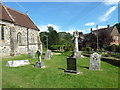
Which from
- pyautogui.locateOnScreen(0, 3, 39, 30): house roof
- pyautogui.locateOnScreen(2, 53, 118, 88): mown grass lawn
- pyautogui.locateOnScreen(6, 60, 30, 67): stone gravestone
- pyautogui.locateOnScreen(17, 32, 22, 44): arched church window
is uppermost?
pyautogui.locateOnScreen(0, 3, 39, 30): house roof

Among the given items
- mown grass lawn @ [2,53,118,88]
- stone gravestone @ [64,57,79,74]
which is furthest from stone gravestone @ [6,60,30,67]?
stone gravestone @ [64,57,79,74]

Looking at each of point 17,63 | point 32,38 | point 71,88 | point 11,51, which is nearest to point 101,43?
point 32,38

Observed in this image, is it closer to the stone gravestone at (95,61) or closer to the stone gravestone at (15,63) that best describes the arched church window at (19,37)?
the stone gravestone at (15,63)

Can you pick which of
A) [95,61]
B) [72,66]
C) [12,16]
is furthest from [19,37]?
[95,61]

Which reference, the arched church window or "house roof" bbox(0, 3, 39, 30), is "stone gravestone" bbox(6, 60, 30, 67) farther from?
the arched church window

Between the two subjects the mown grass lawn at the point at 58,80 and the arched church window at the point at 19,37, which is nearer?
the mown grass lawn at the point at 58,80

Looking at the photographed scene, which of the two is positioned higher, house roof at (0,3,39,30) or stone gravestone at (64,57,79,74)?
house roof at (0,3,39,30)

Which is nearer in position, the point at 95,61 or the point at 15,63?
the point at 95,61

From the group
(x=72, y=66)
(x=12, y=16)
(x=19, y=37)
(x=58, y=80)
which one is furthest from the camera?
(x=19, y=37)

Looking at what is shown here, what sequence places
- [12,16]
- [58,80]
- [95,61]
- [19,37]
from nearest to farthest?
[58,80], [95,61], [12,16], [19,37]

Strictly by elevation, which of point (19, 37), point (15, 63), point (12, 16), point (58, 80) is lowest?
point (58, 80)

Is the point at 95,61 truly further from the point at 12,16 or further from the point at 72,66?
the point at 12,16

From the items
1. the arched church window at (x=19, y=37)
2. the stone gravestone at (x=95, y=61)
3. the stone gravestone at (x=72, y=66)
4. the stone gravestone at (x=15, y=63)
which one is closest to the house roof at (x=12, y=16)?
the arched church window at (x=19, y=37)

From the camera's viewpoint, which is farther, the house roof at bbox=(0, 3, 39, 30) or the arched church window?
the arched church window
